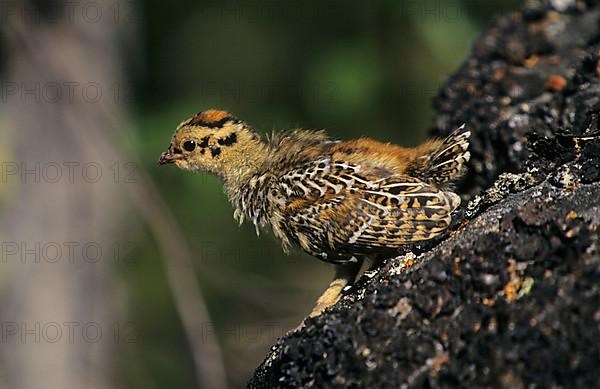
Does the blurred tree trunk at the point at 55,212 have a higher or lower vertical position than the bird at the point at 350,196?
higher

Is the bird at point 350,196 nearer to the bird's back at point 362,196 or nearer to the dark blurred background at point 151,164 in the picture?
the bird's back at point 362,196

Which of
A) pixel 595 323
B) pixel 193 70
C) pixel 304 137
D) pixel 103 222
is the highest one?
pixel 193 70

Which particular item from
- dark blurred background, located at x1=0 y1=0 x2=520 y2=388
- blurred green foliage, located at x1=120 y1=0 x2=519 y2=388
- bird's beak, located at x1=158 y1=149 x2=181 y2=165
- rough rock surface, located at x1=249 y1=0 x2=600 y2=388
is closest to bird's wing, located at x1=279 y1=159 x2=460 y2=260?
rough rock surface, located at x1=249 y1=0 x2=600 y2=388

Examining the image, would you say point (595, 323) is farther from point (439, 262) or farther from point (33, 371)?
point (33, 371)

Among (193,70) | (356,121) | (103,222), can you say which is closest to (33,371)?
(103,222)

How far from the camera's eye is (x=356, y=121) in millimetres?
10547

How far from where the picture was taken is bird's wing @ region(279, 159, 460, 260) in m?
4.37

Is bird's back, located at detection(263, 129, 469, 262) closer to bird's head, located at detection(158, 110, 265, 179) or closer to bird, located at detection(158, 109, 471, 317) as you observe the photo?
bird, located at detection(158, 109, 471, 317)

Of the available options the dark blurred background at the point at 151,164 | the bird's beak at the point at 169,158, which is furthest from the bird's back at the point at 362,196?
the dark blurred background at the point at 151,164

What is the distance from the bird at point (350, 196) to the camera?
4430 mm

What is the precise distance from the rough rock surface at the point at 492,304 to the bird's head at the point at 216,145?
5.38 feet

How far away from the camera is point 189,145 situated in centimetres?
566

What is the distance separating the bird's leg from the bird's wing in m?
0.14

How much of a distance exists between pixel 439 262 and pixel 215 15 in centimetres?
945
